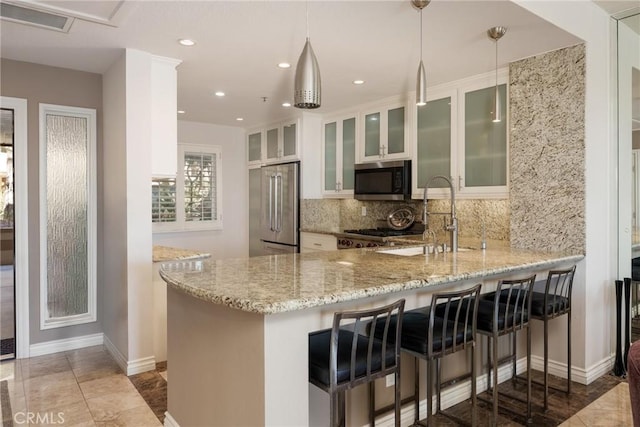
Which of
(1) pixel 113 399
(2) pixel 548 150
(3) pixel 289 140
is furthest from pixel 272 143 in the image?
(1) pixel 113 399

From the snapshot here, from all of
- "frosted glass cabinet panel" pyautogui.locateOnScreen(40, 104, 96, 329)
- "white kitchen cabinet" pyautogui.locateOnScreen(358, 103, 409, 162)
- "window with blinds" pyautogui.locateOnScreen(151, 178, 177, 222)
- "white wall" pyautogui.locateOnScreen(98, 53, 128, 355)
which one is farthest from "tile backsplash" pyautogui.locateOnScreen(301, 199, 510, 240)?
"frosted glass cabinet panel" pyautogui.locateOnScreen(40, 104, 96, 329)

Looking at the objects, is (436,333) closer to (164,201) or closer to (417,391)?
(417,391)

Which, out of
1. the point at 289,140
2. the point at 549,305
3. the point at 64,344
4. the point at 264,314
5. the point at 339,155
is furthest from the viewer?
the point at 289,140

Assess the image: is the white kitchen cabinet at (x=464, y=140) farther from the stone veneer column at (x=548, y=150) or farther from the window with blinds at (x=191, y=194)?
the window with blinds at (x=191, y=194)

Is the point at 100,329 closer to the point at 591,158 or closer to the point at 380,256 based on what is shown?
the point at 380,256

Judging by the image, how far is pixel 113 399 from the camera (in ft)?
8.81

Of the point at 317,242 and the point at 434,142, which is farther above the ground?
the point at 434,142

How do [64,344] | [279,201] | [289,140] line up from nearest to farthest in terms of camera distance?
1. [64,344]
2. [289,140]
3. [279,201]

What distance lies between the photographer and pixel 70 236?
11.7ft

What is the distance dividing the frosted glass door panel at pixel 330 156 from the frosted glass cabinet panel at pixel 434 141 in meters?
1.32

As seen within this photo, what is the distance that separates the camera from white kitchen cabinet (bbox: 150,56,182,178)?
126 inches

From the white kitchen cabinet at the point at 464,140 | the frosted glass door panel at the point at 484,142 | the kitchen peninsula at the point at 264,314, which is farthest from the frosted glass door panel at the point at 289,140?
the kitchen peninsula at the point at 264,314

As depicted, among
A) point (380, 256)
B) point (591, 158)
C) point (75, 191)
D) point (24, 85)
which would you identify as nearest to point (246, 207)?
point (75, 191)

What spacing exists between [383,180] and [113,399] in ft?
10.1
